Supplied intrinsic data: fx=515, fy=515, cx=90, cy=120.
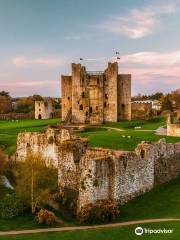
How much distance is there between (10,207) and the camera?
3406 centimetres

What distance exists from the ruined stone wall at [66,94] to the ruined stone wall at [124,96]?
867 cm

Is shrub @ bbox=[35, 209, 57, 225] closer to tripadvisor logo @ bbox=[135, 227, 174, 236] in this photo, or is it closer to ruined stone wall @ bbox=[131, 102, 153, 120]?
tripadvisor logo @ bbox=[135, 227, 174, 236]

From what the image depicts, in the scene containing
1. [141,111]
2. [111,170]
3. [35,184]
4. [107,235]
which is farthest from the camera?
[141,111]

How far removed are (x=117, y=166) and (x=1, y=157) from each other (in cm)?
1410

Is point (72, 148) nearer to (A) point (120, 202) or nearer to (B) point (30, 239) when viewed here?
(A) point (120, 202)

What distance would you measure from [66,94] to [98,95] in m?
6.44

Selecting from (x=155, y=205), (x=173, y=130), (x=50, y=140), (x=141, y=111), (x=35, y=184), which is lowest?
(x=155, y=205)

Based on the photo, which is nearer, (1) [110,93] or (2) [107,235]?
Result: (2) [107,235]

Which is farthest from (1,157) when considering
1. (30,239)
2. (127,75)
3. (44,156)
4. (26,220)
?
(127,75)

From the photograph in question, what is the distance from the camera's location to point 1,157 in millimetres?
44125

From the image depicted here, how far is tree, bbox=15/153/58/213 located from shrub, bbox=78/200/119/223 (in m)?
3.94

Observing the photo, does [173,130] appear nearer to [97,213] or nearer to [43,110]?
[97,213]

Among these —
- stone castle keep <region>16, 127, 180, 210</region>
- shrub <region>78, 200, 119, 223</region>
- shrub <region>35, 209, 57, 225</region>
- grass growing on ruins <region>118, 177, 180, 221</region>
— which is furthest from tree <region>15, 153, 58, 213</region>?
grass growing on ruins <region>118, 177, 180, 221</region>

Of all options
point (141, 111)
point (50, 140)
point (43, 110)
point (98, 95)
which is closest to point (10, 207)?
point (50, 140)
